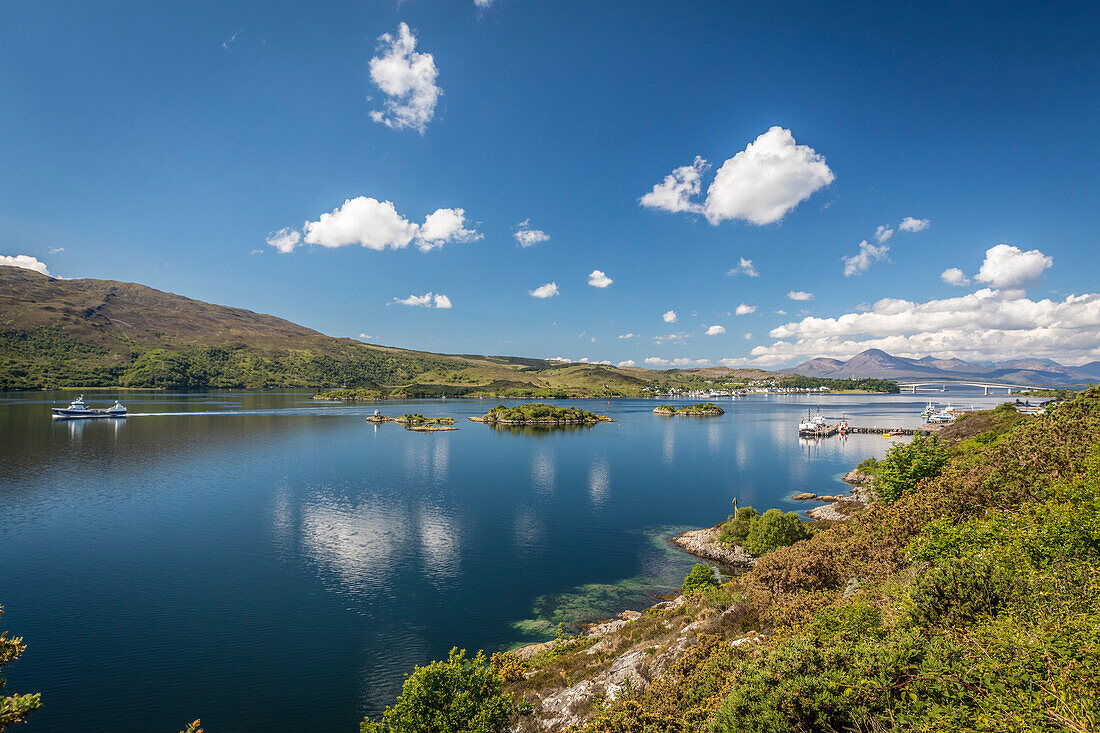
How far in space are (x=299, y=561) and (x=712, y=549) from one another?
3886 centimetres

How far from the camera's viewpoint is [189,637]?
98.2 feet

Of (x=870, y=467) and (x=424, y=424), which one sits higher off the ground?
(x=870, y=467)

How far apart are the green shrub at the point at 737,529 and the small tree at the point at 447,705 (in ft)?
115

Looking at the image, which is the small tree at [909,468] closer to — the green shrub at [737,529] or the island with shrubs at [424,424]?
the green shrub at [737,529]

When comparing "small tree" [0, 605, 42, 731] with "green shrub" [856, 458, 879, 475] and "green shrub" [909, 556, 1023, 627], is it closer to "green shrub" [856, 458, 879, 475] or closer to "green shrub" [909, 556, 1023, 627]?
"green shrub" [909, 556, 1023, 627]

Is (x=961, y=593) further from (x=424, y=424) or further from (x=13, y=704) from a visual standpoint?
(x=424, y=424)

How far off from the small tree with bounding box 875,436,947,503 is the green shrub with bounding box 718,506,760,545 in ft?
39.1

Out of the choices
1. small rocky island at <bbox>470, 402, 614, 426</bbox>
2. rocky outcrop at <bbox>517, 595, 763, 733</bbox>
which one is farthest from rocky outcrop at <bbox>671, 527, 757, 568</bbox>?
small rocky island at <bbox>470, 402, 614, 426</bbox>

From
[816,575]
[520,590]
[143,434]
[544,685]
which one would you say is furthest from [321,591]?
[143,434]

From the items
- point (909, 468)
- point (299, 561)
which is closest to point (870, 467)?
point (909, 468)

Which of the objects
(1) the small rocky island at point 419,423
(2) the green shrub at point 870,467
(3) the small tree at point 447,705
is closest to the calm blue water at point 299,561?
(2) the green shrub at point 870,467

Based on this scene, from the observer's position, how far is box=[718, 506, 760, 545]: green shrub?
4609cm

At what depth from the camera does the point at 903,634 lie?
10633 mm

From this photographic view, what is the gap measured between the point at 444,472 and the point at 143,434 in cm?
8284
